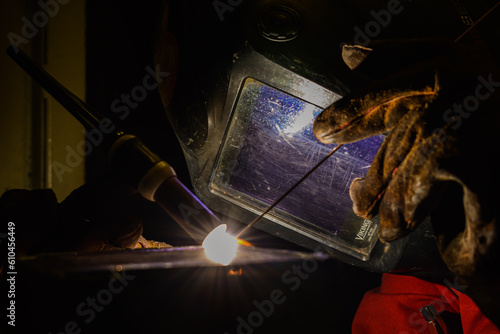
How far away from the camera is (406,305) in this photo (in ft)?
6.15

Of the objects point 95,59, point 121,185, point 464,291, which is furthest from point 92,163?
point 464,291

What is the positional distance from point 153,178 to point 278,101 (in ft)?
2.53

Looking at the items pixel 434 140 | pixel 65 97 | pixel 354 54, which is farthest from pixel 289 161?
pixel 65 97

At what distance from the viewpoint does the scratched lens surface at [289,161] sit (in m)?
1.38

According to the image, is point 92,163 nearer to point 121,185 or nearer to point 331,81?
point 121,185

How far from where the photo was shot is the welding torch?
929mm

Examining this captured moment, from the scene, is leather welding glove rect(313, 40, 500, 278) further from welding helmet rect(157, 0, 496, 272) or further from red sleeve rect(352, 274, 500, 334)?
Answer: red sleeve rect(352, 274, 500, 334)

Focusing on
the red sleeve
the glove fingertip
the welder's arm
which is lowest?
the red sleeve

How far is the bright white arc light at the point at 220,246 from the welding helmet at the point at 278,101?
23.5 inches

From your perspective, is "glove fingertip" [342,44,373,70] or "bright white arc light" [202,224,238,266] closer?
"bright white arc light" [202,224,238,266]

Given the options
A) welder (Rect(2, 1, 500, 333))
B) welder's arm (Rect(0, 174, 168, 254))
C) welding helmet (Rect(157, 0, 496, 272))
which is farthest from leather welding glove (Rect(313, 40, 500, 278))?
welder's arm (Rect(0, 174, 168, 254))

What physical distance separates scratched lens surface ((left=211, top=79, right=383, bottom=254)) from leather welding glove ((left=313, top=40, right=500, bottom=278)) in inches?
15.4

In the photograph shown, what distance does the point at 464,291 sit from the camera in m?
1.78

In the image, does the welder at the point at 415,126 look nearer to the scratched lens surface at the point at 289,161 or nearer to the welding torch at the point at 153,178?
the scratched lens surface at the point at 289,161
